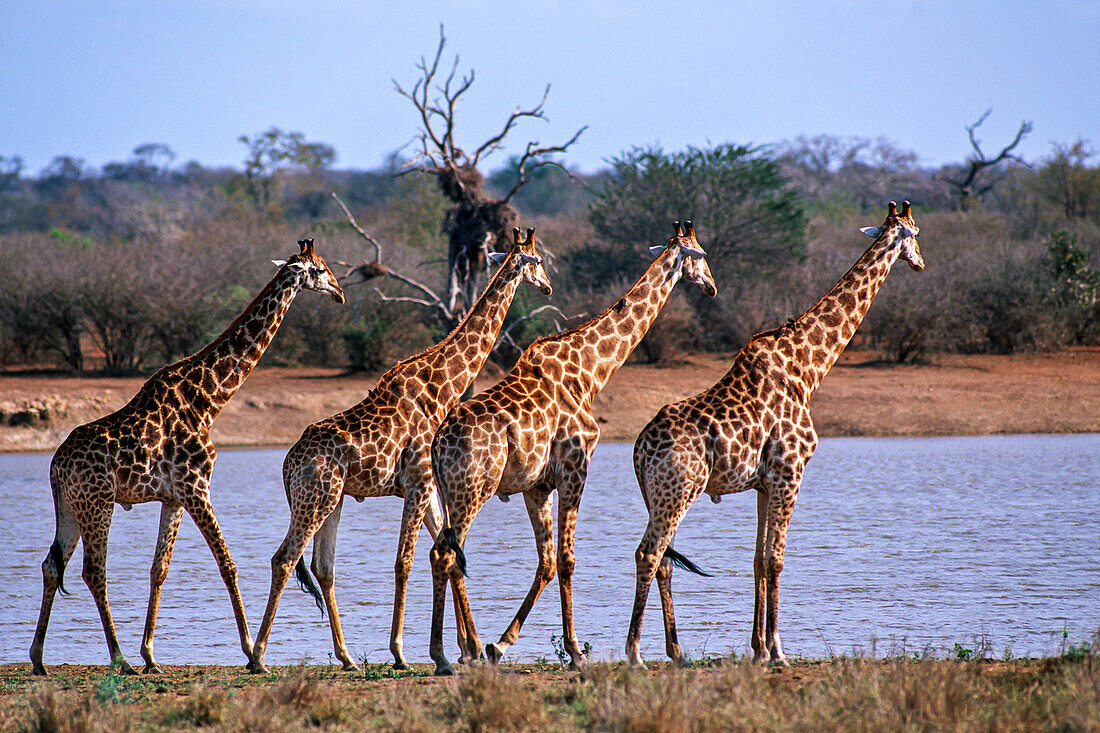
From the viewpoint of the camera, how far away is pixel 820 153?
75.2 meters

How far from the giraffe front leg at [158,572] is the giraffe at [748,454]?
3003mm

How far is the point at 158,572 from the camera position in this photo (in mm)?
7234

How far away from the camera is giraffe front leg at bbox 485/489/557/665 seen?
6.82 meters

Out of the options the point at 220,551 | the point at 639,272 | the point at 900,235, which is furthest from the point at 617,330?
the point at 639,272

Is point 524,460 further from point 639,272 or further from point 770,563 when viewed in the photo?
point 639,272

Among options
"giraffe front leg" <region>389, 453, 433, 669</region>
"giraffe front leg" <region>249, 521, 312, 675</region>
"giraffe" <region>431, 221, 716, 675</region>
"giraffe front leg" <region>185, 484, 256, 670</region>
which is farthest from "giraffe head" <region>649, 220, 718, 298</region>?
"giraffe front leg" <region>185, 484, 256, 670</region>

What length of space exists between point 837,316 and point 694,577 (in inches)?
133

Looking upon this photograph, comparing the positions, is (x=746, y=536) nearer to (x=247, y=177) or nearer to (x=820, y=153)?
(x=247, y=177)

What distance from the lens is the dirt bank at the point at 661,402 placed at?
20.5 m

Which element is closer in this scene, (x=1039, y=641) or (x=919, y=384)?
(x=1039, y=641)

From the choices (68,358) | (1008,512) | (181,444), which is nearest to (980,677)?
(181,444)

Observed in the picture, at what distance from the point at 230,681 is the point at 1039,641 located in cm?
501

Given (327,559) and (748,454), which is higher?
(748,454)

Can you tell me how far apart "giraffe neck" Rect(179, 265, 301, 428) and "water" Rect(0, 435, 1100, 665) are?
1.72 m
